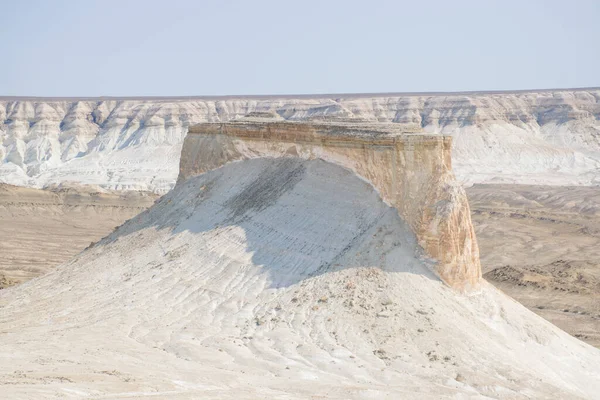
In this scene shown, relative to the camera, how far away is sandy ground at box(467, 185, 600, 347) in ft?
103

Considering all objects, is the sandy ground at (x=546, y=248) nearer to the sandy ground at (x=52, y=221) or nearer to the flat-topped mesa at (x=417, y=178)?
the flat-topped mesa at (x=417, y=178)

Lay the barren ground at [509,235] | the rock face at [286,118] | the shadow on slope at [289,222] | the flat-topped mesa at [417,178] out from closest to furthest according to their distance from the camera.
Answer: the flat-topped mesa at [417,178] < the shadow on slope at [289,222] < the barren ground at [509,235] < the rock face at [286,118]

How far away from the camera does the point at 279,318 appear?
54.1 feet

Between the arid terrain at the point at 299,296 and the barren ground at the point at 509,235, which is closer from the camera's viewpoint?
the arid terrain at the point at 299,296

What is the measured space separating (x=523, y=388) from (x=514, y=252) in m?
33.1

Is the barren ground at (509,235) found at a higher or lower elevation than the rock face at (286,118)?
lower

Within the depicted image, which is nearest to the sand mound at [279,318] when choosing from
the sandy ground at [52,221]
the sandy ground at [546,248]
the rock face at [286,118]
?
the sandy ground at [546,248]

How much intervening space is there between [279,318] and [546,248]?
34269 mm

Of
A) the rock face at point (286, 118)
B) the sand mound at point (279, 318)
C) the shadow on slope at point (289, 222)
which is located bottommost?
the sand mound at point (279, 318)

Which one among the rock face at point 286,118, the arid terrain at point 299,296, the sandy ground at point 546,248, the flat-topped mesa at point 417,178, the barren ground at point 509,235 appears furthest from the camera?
the rock face at point 286,118

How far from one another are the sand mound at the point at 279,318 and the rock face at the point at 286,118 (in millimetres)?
63620

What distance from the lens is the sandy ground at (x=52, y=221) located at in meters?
42.3

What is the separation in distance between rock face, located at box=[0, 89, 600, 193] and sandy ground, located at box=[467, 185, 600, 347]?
42.4 feet

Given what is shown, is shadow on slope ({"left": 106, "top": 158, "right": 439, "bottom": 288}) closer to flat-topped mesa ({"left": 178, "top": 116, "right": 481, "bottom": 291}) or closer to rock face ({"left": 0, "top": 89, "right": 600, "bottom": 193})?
flat-topped mesa ({"left": 178, "top": 116, "right": 481, "bottom": 291})
